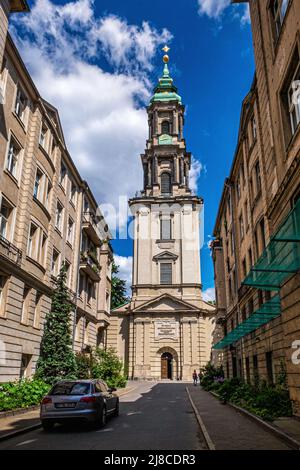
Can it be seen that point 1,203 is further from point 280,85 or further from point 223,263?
point 223,263

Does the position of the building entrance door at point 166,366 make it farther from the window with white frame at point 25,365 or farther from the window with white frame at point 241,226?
the window with white frame at point 25,365

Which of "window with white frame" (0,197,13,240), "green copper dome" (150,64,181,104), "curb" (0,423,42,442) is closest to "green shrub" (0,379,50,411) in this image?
"curb" (0,423,42,442)

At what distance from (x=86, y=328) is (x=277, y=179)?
23187mm

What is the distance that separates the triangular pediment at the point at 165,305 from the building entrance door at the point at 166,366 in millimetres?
5498

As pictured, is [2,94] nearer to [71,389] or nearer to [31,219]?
[31,219]

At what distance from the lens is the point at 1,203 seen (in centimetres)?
1819

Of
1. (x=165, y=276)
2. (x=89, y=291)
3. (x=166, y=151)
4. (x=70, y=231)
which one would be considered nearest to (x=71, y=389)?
(x=70, y=231)

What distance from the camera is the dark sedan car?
11.5 m

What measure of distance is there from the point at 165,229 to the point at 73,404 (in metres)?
42.5

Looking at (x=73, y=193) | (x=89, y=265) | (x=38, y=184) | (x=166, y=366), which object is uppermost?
(x=73, y=193)

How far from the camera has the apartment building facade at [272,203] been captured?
37.4ft

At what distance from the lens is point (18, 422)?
12.7 metres

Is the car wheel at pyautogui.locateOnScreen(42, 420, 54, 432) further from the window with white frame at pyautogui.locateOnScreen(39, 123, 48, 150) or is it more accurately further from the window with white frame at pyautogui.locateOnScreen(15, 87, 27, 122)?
the window with white frame at pyautogui.locateOnScreen(39, 123, 48, 150)
